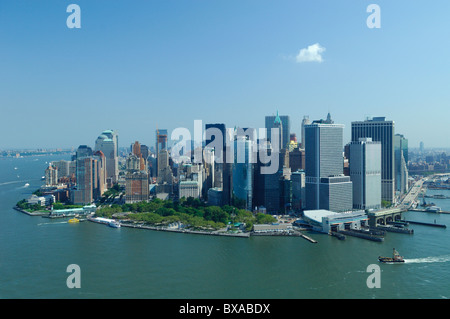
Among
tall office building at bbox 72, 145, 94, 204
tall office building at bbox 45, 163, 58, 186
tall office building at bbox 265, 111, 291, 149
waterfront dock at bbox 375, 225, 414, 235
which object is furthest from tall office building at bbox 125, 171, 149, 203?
tall office building at bbox 265, 111, 291, 149

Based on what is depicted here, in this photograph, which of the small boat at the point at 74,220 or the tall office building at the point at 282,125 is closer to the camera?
the small boat at the point at 74,220

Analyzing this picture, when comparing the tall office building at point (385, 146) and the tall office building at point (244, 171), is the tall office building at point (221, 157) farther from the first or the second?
the tall office building at point (385, 146)

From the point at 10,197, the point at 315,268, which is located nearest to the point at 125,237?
the point at 315,268

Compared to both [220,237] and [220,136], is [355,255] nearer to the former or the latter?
[220,237]

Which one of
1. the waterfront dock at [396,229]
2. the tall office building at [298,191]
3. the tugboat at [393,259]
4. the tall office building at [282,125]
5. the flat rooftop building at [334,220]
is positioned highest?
the tall office building at [282,125]

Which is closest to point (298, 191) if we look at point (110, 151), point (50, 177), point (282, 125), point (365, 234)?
point (365, 234)

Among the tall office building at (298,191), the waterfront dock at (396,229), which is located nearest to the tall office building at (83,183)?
the tall office building at (298,191)
